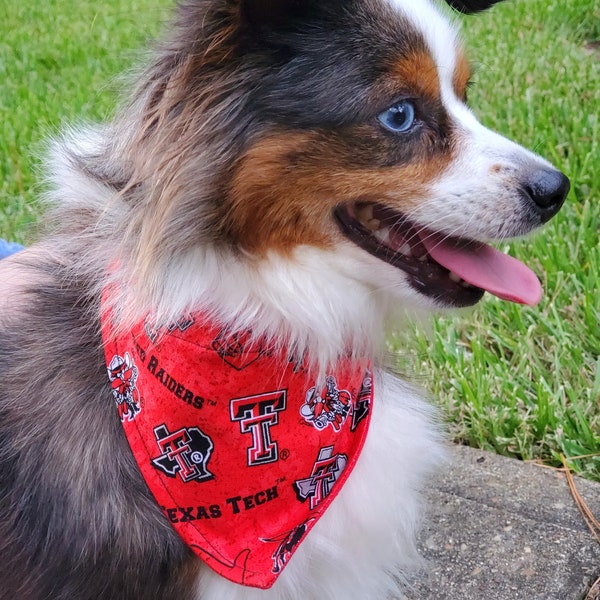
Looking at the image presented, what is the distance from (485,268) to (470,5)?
2.92 ft

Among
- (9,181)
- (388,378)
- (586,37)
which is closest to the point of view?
(388,378)

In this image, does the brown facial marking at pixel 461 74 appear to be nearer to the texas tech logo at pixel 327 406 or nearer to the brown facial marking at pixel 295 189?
the brown facial marking at pixel 295 189

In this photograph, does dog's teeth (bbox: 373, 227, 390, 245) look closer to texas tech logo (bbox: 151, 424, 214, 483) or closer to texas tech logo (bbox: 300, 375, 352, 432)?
texas tech logo (bbox: 300, 375, 352, 432)

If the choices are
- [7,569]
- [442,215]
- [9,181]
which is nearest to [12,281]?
[7,569]

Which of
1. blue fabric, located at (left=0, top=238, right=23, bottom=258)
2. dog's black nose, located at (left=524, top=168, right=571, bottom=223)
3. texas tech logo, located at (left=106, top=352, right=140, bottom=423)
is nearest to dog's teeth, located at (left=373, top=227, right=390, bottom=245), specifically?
dog's black nose, located at (left=524, top=168, right=571, bottom=223)

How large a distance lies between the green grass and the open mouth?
57 cm

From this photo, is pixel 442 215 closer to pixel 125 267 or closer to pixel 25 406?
pixel 125 267

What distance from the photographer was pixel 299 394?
75.9 inches

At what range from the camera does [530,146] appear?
4121mm

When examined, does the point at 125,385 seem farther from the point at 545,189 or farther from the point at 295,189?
the point at 545,189

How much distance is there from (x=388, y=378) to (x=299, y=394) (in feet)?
1.17

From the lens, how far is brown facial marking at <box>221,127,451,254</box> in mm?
1688

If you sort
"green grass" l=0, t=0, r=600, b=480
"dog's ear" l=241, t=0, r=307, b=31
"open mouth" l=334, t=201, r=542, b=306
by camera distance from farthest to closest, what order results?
"green grass" l=0, t=0, r=600, b=480, "open mouth" l=334, t=201, r=542, b=306, "dog's ear" l=241, t=0, r=307, b=31

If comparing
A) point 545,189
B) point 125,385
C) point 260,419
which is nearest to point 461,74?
point 545,189
